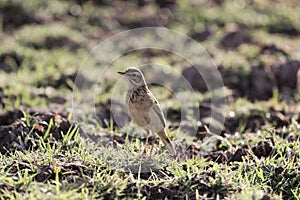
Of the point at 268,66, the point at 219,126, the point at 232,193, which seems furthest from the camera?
the point at 268,66

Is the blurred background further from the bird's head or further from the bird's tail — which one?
the bird's head

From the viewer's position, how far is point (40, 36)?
10.4 meters

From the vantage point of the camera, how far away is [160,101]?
8.09 meters

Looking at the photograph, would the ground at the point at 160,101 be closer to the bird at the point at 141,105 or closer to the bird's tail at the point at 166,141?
the bird's tail at the point at 166,141

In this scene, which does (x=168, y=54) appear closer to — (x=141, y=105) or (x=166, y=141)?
(x=166, y=141)

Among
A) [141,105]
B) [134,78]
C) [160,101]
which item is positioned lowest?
[160,101]

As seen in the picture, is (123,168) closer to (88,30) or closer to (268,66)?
(268,66)

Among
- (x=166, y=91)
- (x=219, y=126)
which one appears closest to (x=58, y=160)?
(x=219, y=126)

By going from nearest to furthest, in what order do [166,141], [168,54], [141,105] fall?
[141,105] → [166,141] → [168,54]

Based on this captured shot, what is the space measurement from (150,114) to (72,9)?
22.0 ft

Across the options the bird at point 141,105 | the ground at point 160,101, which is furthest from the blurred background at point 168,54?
Result: the bird at point 141,105

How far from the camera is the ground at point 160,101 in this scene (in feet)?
16.4

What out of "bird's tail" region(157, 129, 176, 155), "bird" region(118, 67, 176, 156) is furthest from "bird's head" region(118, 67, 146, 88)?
"bird's tail" region(157, 129, 176, 155)

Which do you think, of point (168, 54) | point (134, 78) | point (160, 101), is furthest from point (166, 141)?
point (168, 54)
